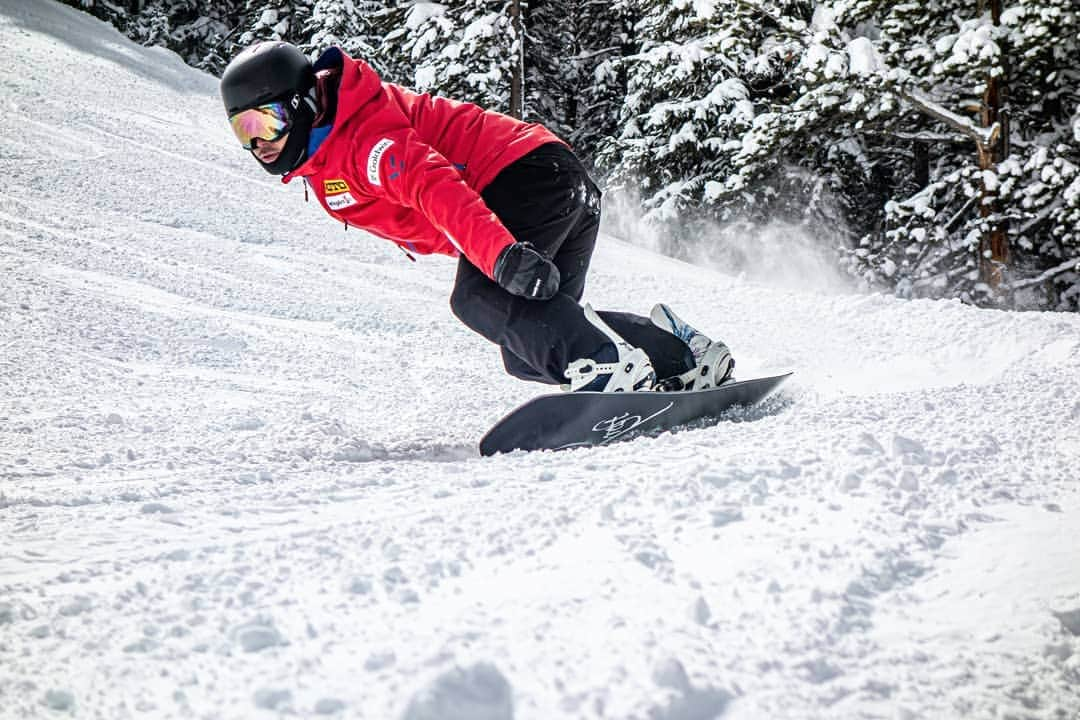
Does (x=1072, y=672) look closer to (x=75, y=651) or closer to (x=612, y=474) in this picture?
(x=612, y=474)

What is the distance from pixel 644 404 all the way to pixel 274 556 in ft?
5.41

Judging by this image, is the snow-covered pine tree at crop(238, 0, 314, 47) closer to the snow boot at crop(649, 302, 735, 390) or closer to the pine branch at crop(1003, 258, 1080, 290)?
the pine branch at crop(1003, 258, 1080, 290)

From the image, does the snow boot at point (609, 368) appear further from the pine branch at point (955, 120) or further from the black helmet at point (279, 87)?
the pine branch at point (955, 120)

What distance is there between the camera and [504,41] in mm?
14453

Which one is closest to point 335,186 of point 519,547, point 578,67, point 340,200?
point 340,200

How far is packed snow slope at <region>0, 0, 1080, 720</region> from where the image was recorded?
3.47 ft

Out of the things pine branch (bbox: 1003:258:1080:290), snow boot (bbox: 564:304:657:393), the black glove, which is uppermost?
pine branch (bbox: 1003:258:1080:290)

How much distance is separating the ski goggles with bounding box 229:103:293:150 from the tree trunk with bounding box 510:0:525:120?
495 inches

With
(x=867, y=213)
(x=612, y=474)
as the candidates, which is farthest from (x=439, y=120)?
(x=867, y=213)

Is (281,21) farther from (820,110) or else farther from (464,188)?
(464,188)

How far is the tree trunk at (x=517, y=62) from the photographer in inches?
571

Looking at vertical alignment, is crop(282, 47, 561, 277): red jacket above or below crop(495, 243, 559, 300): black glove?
above

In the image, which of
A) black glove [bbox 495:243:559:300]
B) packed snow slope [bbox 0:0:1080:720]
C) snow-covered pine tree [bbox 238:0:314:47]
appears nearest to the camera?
packed snow slope [bbox 0:0:1080:720]

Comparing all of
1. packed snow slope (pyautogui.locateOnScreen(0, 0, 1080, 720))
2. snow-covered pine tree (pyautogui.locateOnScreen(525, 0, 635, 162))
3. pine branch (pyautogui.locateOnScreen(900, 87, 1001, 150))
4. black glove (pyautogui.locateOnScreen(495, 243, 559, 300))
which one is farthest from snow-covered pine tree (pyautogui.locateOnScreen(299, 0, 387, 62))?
black glove (pyautogui.locateOnScreen(495, 243, 559, 300))
